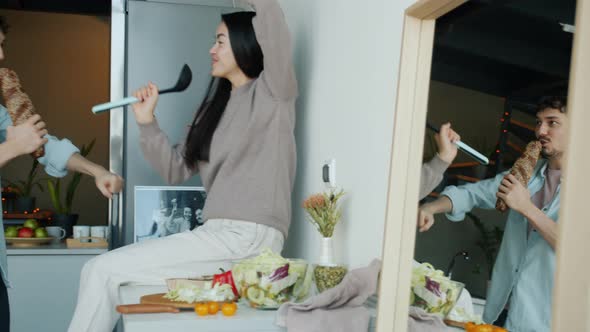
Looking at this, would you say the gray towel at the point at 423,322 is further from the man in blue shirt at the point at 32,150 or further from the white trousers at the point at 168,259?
the man in blue shirt at the point at 32,150

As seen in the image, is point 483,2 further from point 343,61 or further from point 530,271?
point 343,61

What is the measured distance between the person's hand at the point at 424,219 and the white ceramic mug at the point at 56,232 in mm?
2827

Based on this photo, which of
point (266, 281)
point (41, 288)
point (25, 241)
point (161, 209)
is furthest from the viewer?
point (25, 241)

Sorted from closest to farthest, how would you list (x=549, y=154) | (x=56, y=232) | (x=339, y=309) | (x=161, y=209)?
(x=549, y=154) < (x=339, y=309) < (x=161, y=209) < (x=56, y=232)

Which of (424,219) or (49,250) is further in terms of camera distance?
(49,250)

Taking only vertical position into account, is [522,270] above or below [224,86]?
below

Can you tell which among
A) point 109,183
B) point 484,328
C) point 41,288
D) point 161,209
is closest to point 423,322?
point 484,328

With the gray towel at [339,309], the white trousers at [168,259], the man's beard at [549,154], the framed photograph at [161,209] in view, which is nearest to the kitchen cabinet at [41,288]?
the framed photograph at [161,209]

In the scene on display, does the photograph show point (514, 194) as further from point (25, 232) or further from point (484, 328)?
point (25, 232)

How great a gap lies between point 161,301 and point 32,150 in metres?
0.65

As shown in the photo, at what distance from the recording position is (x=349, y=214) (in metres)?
1.75

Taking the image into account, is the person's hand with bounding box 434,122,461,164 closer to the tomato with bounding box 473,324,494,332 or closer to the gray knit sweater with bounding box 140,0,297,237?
the tomato with bounding box 473,324,494,332

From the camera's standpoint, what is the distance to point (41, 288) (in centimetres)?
320

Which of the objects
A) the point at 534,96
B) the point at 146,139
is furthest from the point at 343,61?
the point at 534,96
